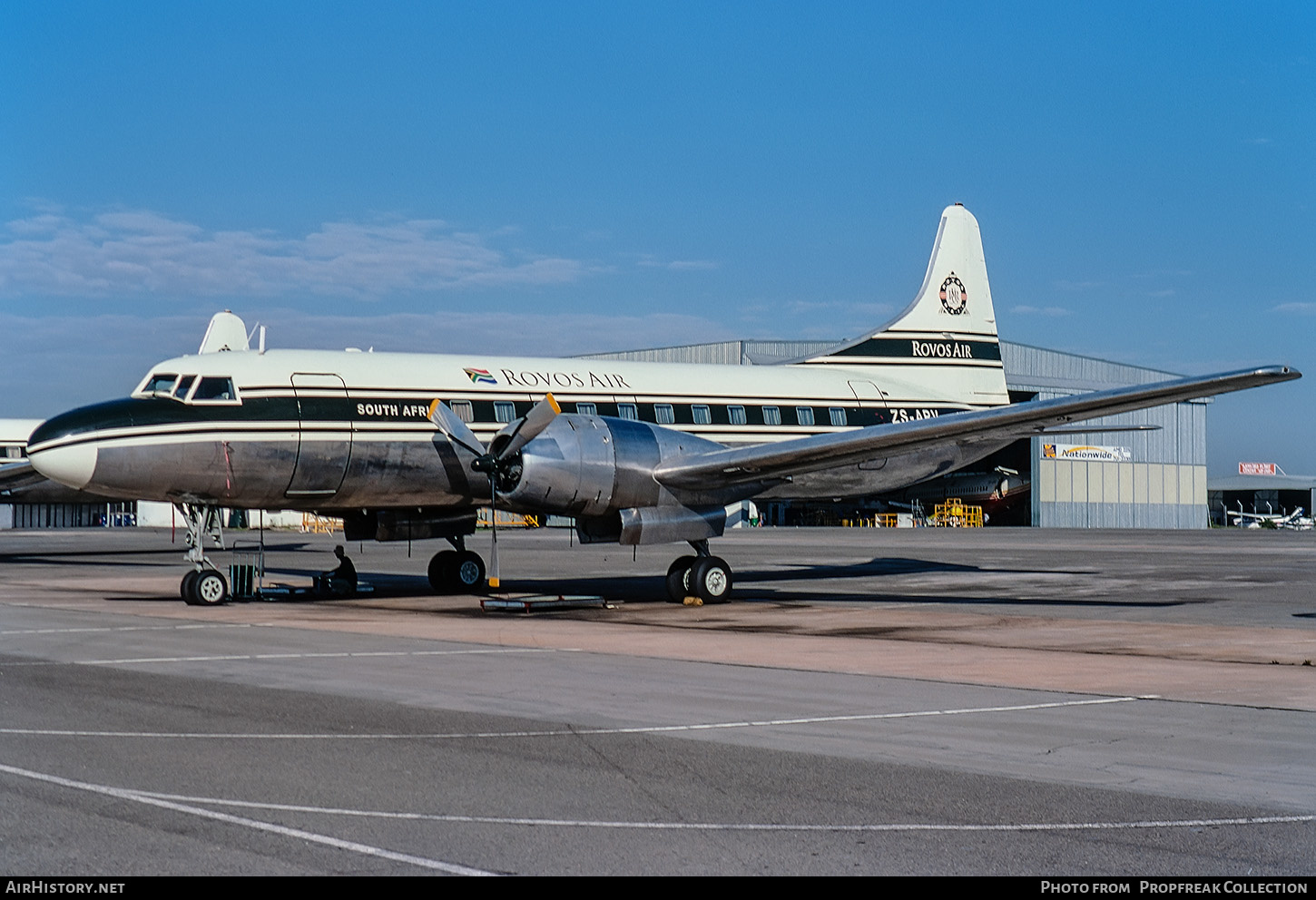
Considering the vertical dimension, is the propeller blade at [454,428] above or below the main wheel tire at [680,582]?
above

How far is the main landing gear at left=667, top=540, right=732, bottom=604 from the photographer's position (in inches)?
869

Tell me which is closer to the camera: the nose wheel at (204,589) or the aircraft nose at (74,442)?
the aircraft nose at (74,442)

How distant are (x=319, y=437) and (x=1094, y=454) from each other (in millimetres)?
73515

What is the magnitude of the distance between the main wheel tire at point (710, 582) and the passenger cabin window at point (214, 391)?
8.35 meters

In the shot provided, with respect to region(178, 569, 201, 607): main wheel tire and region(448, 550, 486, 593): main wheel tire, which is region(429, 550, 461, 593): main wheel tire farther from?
region(178, 569, 201, 607): main wheel tire

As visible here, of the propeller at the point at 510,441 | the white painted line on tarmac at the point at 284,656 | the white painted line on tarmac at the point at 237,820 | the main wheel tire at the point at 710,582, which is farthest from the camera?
the main wheel tire at the point at 710,582

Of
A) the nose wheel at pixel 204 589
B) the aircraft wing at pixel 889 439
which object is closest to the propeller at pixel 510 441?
the aircraft wing at pixel 889 439

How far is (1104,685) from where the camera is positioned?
12148mm

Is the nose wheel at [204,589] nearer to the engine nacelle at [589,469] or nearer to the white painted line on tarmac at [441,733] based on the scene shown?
the engine nacelle at [589,469]

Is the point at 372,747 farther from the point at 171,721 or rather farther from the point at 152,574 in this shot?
the point at 152,574

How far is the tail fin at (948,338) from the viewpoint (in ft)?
95.2

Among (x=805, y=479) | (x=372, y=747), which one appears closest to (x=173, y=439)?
(x=805, y=479)

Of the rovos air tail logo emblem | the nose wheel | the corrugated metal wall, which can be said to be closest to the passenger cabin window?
the nose wheel

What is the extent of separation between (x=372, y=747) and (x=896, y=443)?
13.4 m
